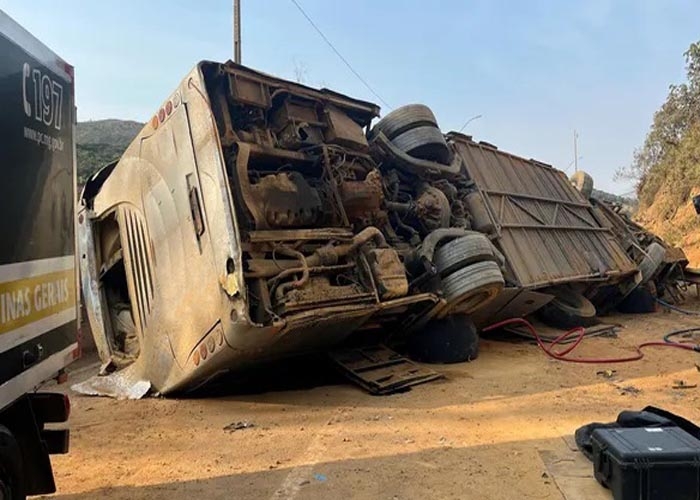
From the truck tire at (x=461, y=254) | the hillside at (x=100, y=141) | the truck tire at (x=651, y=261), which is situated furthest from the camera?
the hillside at (x=100, y=141)

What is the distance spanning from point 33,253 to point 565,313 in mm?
8532

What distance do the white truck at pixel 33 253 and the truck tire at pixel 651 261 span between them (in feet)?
36.1

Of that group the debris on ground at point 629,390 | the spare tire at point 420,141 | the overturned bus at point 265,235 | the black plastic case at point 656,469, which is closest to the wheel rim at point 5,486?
the overturned bus at point 265,235

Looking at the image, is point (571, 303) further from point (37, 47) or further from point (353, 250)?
point (37, 47)

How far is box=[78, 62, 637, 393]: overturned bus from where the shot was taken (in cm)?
505

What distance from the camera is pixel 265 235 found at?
518 centimetres

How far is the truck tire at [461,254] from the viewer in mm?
6516

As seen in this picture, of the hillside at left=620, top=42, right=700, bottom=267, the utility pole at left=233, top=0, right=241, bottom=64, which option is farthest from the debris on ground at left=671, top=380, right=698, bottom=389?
the hillside at left=620, top=42, right=700, bottom=267

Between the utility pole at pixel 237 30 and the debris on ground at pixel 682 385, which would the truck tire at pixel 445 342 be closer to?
the debris on ground at pixel 682 385

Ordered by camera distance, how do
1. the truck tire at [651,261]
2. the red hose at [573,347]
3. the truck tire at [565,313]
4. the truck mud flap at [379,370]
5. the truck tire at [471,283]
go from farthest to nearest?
the truck tire at [651,261], the truck tire at [565,313], the red hose at [573,347], the truck tire at [471,283], the truck mud flap at [379,370]

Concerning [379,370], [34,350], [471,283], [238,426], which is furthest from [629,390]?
[34,350]

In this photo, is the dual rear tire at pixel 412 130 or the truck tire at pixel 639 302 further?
the truck tire at pixel 639 302

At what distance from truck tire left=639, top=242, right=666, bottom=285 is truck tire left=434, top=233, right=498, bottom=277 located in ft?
20.5

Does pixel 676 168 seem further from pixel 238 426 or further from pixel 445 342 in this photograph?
pixel 238 426
